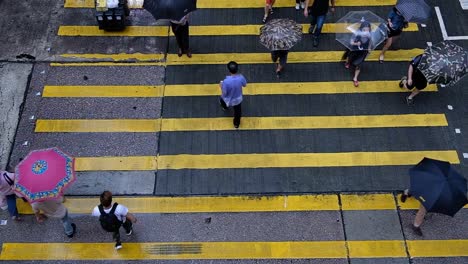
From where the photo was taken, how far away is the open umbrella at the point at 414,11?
10.9m

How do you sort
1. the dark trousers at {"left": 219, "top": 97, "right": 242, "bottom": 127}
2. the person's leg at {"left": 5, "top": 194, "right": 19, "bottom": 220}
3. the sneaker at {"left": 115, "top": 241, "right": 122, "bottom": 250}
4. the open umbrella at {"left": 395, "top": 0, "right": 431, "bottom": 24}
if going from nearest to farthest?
the person's leg at {"left": 5, "top": 194, "right": 19, "bottom": 220}
the sneaker at {"left": 115, "top": 241, "right": 122, "bottom": 250}
the dark trousers at {"left": 219, "top": 97, "right": 242, "bottom": 127}
the open umbrella at {"left": 395, "top": 0, "right": 431, "bottom": 24}

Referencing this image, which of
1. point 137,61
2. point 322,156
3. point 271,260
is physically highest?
point 137,61

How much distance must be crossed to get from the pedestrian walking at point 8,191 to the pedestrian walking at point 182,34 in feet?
15.2

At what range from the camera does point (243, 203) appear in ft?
33.9

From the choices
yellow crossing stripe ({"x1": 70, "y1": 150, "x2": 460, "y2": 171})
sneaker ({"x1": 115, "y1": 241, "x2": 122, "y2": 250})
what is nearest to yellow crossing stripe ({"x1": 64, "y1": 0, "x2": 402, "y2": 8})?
yellow crossing stripe ({"x1": 70, "y1": 150, "x2": 460, "y2": 171})

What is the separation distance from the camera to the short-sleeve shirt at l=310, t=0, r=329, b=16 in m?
11.5

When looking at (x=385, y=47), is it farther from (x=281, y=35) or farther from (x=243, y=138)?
(x=243, y=138)

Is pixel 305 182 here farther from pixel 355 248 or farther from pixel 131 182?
pixel 131 182

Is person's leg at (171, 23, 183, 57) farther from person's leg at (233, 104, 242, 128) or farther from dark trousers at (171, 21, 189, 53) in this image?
person's leg at (233, 104, 242, 128)

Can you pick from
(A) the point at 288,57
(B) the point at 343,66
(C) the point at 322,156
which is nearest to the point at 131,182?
(C) the point at 322,156

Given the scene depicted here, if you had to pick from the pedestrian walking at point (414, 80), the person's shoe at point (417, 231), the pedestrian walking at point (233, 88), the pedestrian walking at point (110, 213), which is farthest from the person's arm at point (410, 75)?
the pedestrian walking at point (110, 213)

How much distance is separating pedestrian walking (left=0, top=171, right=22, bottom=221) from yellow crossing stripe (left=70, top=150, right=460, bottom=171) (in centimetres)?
154

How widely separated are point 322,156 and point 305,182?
739 millimetres

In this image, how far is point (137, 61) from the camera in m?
12.2
